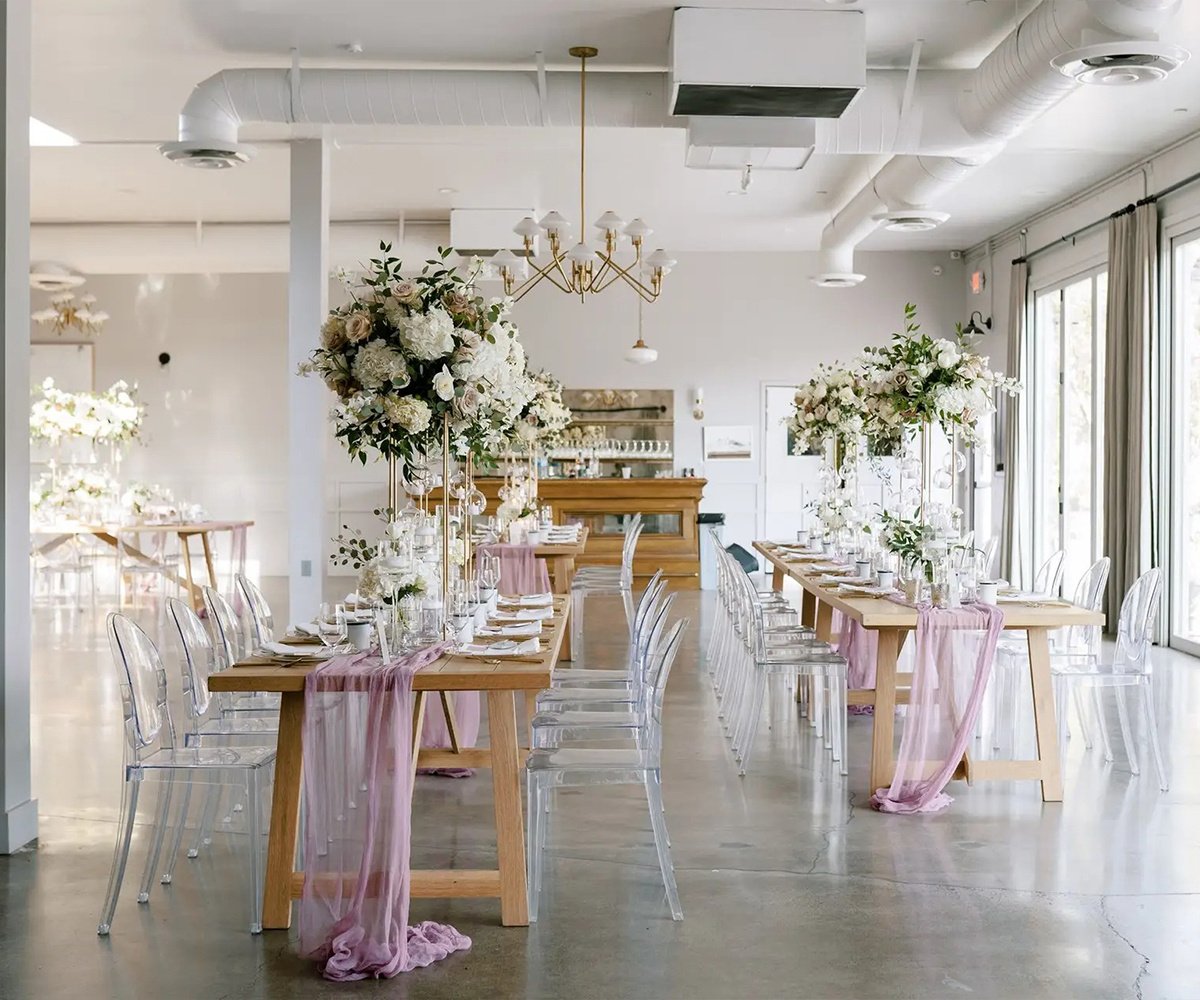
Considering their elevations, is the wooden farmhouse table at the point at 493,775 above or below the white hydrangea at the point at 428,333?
below

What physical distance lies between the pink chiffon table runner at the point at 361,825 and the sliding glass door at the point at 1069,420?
344 inches

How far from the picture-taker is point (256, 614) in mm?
5340

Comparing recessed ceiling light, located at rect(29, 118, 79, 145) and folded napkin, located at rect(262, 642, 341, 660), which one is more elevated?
recessed ceiling light, located at rect(29, 118, 79, 145)

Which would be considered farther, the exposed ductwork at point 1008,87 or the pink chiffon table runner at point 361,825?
the exposed ductwork at point 1008,87

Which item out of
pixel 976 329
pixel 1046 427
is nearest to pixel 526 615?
pixel 1046 427

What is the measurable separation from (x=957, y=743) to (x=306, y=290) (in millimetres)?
6173

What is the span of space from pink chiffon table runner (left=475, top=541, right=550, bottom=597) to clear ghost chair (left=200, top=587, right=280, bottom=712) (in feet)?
12.1

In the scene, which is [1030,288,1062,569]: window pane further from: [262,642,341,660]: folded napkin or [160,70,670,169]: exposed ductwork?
[262,642,341,660]: folded napkin

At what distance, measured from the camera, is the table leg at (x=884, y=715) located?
544 centimetres

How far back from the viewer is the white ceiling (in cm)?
708

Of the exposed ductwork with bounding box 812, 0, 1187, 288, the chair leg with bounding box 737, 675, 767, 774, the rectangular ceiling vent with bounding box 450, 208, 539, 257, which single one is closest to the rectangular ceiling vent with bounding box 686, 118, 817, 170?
the exposed ductwork with bounding box 812, 0, 1187, 288

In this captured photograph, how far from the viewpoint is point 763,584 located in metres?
13.9

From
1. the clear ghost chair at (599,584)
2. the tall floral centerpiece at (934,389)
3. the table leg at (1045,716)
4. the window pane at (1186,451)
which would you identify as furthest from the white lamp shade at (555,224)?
the window pane at (1186,451)

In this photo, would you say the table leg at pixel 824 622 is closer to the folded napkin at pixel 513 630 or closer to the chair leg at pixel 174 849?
the folded napkin at pixel 513 630
